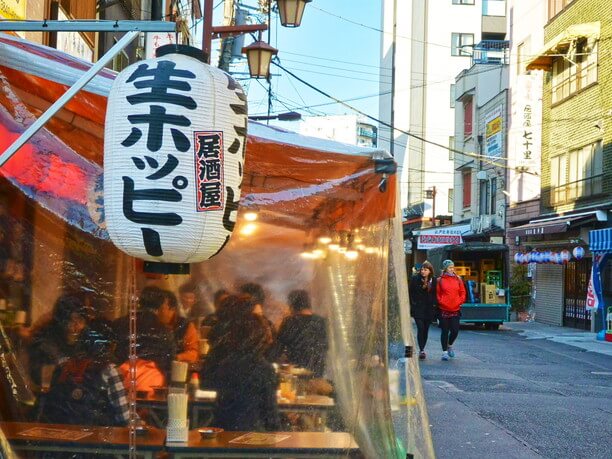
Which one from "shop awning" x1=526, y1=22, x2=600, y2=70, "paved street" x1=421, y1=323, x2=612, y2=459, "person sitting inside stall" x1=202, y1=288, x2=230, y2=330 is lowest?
"paved street" x1=421, y1=323, x2=612, y2=459

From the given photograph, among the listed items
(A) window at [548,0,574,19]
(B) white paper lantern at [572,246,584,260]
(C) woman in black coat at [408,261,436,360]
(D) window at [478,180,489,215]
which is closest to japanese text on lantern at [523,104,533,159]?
(A) window at [548,0,574,19]

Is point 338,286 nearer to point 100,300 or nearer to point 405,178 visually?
point 100,300

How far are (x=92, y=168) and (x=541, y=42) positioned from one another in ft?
86.4

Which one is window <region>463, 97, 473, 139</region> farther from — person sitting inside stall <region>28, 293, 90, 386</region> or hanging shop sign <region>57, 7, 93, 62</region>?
person sitting inside stall <region>28, 293, 90, 386</region>

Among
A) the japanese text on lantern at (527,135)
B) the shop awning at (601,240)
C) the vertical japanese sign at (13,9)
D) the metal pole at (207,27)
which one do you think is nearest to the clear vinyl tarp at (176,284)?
the vertical japanese sign at (13,9)

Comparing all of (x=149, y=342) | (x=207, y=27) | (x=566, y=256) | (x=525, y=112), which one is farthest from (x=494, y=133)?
(x=149, y=342)

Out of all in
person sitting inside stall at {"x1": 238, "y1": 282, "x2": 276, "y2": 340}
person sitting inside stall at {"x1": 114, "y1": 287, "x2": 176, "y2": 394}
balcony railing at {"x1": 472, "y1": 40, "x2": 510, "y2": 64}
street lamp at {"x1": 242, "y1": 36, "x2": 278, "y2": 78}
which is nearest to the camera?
person sitting inside stall at {"x1": 114, "y1": 287, "x2": 176, "y2": 394}

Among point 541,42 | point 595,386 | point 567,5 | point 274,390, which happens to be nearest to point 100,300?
point 274,390

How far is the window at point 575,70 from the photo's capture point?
78.2 feet

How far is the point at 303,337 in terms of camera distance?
Answer: 6102mm

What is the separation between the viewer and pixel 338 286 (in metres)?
6.16

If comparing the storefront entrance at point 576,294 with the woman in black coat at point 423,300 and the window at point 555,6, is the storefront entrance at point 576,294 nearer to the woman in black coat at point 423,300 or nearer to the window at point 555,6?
the window at point 555,6

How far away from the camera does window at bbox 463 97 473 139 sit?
126 feet

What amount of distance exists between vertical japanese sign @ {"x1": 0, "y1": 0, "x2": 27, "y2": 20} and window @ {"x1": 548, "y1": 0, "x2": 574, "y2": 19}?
22.1 meters
